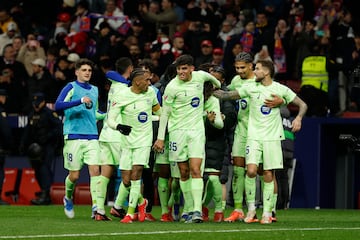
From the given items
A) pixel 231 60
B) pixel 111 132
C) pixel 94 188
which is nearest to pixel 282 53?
pixel 231 60

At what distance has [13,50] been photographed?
2969 centimetres

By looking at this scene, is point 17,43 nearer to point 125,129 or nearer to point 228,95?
point 228,95

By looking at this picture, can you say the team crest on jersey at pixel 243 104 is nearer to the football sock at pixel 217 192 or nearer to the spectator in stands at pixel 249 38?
A: the football sock at pixel 217 192

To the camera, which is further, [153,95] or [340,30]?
[340,30]

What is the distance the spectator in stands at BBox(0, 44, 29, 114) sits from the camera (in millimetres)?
27969

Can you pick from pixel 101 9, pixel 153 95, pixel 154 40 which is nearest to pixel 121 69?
pixel 153 95

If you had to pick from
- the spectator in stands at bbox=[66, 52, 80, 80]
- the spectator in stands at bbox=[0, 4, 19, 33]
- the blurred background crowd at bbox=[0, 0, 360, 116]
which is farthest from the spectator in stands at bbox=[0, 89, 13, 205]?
the spectator in stands at bbox=[0, 4, 19, 33]

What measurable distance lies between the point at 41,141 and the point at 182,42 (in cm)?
404

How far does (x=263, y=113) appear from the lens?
17844 millimetres

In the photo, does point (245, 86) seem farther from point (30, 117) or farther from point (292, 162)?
point (30, 117)

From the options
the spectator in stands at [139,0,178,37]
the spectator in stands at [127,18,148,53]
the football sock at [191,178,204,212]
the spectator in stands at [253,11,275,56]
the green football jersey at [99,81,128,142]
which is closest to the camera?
the football sock at [191,178,204,212]

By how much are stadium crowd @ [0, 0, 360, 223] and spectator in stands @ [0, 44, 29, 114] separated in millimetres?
25

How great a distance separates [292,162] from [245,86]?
6.91m

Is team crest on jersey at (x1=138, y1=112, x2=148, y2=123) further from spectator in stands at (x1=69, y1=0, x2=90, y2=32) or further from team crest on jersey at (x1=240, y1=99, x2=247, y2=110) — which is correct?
spectator in stands at (x1=69, y1=0, x2=90, y2=32)
